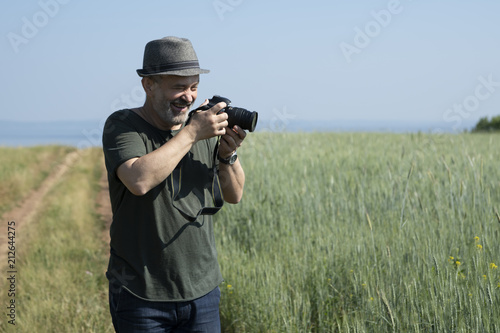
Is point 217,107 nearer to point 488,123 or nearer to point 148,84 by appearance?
point 148,84

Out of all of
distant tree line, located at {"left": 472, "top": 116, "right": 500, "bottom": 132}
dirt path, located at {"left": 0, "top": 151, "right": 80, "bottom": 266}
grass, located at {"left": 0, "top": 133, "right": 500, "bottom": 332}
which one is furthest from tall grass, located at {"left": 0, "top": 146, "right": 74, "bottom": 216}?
distant tree line, located at {"left": 472, "top": 116, "right": 500, "bottom": 132}

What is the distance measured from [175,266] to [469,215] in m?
2.67

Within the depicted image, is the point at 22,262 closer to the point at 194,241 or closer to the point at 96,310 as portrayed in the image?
the point at 96,310

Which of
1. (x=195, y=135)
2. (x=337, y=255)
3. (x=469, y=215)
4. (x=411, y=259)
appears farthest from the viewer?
(x=469, y=215)

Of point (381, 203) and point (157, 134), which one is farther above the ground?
point (157, 134)

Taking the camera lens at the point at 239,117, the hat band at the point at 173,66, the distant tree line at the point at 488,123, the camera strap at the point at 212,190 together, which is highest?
the distant tree line at the point at 488,123

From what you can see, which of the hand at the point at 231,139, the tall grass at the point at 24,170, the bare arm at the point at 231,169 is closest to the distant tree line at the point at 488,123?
the tall grass at the point at 24,170

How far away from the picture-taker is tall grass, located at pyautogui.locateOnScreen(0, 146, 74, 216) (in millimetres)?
10827

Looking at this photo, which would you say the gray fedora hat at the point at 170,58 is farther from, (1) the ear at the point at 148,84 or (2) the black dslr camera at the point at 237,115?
(2) the black dslr camera at the point at 237,115

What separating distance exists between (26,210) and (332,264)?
749cm

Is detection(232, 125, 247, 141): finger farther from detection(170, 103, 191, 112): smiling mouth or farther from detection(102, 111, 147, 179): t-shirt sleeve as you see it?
detection(102, 111, 147, 179): t-shirt sleeve

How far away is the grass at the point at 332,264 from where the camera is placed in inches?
104

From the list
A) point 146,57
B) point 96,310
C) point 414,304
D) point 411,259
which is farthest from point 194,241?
point 96,310

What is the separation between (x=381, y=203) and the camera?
486 centimetres
